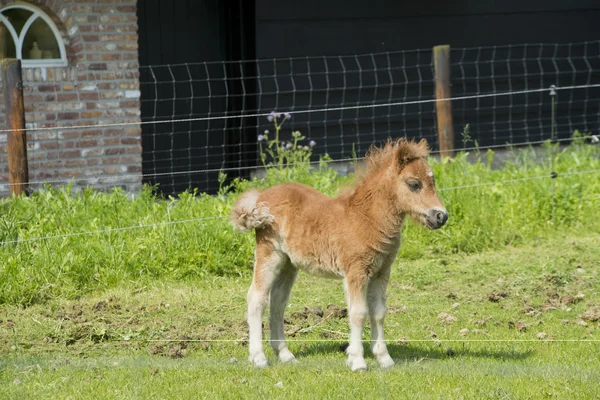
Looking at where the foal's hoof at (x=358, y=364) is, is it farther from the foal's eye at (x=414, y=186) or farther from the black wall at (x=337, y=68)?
the black wall at (x=337, y=68)

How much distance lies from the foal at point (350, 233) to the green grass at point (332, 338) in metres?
0.33

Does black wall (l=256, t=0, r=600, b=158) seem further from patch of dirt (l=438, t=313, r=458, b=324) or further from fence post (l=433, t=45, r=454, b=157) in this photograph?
patch of dirt (l=438, t=313, r=458, b=324)

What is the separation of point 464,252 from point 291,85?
4005 millimetres

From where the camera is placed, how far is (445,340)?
23.2ft

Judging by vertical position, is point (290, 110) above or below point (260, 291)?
above

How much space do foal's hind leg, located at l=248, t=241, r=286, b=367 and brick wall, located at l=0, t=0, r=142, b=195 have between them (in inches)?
197

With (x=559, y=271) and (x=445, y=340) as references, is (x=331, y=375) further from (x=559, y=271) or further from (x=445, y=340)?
(x=559, y=271)

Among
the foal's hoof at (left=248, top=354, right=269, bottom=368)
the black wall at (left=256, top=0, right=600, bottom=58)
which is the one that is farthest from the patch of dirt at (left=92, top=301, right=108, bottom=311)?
the black wall at (left=256, top=0, right=600, bottom=58)

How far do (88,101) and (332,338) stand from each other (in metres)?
5.43

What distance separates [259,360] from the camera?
6.50 meters

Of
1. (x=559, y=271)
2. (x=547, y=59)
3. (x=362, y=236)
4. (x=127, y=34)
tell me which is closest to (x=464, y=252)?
(x=559, y=271)

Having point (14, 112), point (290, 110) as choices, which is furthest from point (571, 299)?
point (290, 110)

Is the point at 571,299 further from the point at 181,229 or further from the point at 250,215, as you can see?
the point at 181,229

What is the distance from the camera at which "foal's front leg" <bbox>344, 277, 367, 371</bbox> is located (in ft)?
20.6
